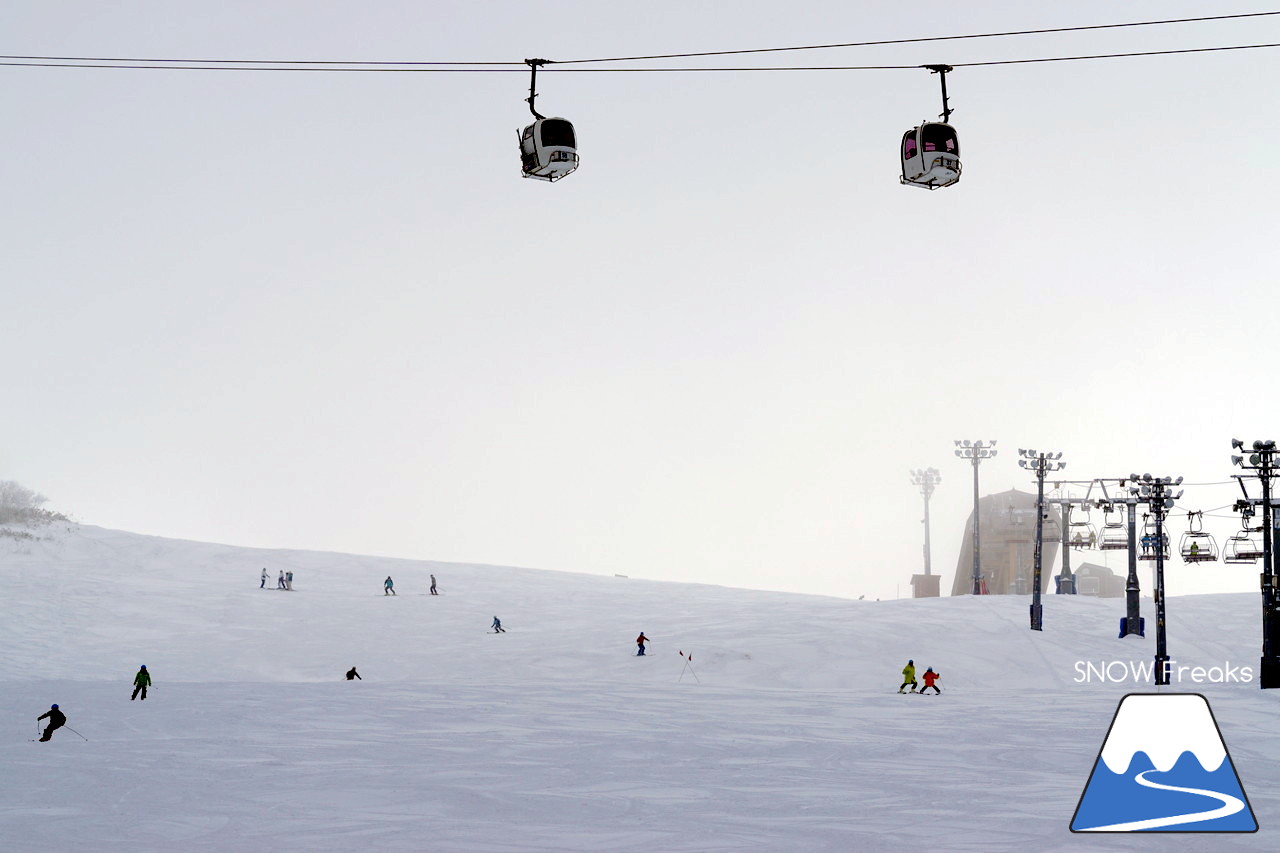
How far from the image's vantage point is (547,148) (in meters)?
14.8

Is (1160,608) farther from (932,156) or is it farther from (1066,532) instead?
(932,156)

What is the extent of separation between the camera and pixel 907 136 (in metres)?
16.0

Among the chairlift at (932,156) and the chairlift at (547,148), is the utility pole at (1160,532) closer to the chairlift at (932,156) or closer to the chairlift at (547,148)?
the chairlift at (932,156)

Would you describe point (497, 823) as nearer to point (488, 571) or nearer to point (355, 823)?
point (355, 823)

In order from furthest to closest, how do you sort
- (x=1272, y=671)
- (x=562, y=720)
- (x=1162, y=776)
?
1. (x=1272, y=671)
2. (x=562, y=720)
3. (x=1162, y=776)

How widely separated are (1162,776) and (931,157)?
7.75 meters

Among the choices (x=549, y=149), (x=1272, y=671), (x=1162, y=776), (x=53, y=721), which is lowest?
(x=53, y=721)

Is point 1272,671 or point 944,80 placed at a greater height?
point 944,80

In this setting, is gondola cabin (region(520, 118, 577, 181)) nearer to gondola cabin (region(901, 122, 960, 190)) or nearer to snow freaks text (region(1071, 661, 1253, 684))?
gondola cabin (region(901, 122, 960, 190))

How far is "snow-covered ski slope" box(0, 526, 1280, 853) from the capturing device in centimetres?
1458

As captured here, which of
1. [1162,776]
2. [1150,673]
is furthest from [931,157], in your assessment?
[1150,673]

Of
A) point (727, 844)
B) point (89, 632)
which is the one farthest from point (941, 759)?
point (89, 632)

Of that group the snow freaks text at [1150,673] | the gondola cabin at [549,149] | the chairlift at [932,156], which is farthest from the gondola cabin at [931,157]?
the snow freaks text at [1150,673]

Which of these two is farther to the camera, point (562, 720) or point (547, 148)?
point (562, 720)
